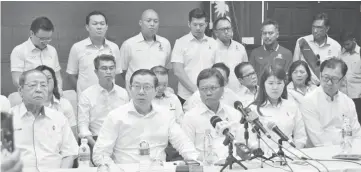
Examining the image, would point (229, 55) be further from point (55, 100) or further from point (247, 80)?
point (55, 100)

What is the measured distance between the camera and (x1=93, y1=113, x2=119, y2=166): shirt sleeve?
3.48 metres

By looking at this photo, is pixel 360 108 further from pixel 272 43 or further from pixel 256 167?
pixel 256 167

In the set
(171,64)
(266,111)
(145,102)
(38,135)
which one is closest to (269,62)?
(171,64)

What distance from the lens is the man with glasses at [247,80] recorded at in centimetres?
507

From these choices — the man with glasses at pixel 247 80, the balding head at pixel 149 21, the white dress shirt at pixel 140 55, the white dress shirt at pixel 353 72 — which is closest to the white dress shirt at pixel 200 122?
the man with glasses at pixel 247 80

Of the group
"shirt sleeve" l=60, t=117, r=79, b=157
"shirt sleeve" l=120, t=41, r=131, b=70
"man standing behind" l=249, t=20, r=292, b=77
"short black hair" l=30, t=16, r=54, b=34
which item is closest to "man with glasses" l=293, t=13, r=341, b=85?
"man standing behind" l=249, t=20, r=292, b=77

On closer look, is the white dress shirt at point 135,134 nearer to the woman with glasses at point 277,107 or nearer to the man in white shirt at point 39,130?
the man in white shirt at point 39,130

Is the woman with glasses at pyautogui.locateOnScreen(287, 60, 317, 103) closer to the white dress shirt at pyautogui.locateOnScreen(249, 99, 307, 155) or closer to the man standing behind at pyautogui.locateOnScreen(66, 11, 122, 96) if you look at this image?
the white dress shirt at pyautogui.locateOnScreen(249, 99, 307, 155)

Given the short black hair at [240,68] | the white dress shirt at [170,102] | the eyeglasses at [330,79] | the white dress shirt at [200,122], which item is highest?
the short black hair at [240,68]

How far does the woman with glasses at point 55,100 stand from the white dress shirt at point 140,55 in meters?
0.86

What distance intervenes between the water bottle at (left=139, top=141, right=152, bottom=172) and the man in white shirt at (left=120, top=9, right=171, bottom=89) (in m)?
1.94

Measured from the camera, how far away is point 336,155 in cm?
345

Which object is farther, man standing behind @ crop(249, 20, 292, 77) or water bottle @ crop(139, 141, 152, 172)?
man standing behind @ crop(249, 20, 292, 77)

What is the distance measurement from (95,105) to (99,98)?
0.24ft
